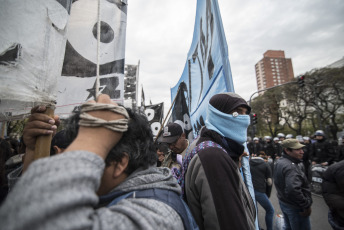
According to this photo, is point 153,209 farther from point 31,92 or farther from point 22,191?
point 31,92

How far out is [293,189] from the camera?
2.84 meters

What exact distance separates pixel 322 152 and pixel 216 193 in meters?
9.15

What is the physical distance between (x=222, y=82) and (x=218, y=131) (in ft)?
2.75

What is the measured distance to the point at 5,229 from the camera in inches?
16.9

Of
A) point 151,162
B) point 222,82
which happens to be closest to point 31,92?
point 151,162

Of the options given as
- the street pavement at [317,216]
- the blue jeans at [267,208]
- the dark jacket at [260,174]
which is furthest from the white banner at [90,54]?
the street pavement at [317,216]

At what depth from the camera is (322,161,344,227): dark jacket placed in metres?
2.43

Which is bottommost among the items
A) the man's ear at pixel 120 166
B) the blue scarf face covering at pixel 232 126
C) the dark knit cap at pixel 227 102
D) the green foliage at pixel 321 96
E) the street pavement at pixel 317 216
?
the street pavement at pixel 317 216

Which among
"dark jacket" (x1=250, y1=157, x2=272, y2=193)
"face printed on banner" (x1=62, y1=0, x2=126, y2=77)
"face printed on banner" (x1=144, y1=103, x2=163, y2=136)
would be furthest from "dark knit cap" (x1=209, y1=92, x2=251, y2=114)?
"face printed on banner" (x1=144, y1=103, x2=163, y2=136)

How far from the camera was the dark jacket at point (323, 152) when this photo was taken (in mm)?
7609

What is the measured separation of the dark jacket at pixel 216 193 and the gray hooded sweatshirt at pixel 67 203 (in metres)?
0.47

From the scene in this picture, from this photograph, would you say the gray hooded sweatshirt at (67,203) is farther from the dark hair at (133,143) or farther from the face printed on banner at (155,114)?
the face printed on banner at (155,114)

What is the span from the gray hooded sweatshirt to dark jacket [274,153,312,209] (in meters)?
2.95

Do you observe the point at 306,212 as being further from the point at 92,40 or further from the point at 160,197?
the point at 92,40
